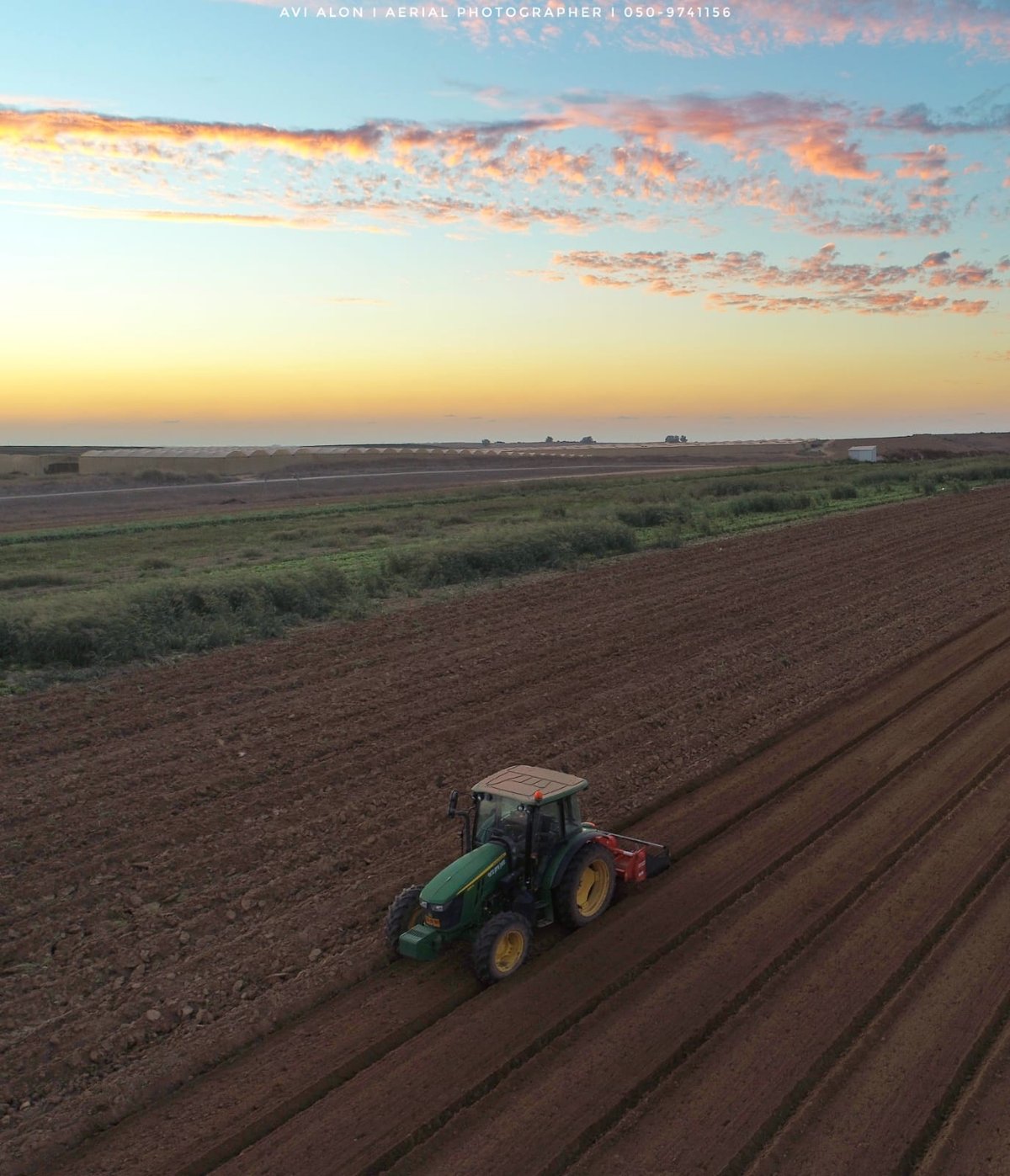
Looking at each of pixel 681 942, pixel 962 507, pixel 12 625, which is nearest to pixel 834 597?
pixel 681 942

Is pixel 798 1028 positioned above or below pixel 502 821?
below

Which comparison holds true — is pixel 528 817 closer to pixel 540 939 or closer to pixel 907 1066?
pixel 540 939

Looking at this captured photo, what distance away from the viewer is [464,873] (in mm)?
7969

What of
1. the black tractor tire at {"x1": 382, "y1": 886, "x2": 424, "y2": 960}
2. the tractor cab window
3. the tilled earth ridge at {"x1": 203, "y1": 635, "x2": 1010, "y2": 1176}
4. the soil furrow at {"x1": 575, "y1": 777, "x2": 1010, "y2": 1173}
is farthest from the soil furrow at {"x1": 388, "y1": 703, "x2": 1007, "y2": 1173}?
the black tractor tire at {"x1": 382, "y1": 886, "x2": 424, "y2": 960}

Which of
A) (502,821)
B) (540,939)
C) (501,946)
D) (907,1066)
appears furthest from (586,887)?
(907,1066)

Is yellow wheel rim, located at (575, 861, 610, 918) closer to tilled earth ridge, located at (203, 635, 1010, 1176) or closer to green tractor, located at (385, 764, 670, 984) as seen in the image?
green tractor, located at (385, 764, 670, 984)

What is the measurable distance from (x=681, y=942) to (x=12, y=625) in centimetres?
1553

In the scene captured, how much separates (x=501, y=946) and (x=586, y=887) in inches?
47.9

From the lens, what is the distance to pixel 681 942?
28.6 ft

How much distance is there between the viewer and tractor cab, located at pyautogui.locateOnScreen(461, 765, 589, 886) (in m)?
A: 8.34

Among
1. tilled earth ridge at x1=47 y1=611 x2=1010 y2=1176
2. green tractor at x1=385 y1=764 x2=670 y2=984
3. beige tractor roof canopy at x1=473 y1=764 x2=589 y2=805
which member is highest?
beige tractor roof canopy at x1=473 y1=764 x2=589 y2=805

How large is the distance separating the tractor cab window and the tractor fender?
37 centimetres

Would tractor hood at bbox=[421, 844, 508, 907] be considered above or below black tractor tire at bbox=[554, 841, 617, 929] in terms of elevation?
above

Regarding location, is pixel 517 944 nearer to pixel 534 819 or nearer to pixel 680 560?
pixel 534 819
